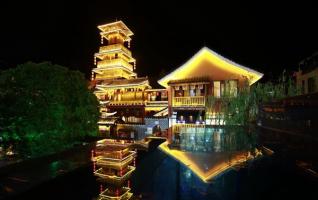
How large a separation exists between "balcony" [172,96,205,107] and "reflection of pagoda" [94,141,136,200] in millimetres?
11649

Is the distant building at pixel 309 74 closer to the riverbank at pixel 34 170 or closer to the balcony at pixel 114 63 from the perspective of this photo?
the riverbank at pixel 34 170

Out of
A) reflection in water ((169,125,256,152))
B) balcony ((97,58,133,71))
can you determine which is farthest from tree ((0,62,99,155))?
balcony ((97,58,133,71))

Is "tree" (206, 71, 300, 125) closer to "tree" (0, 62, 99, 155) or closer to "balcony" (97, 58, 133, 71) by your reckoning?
"tree" (0, 62, 99, 155)

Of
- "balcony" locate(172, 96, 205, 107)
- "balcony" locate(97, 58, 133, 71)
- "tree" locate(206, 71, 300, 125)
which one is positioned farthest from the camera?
"balcony" locate(97, 58, 133, 71)

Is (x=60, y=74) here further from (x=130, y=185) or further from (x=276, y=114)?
(x=276, y=114)

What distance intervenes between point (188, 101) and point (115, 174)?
13.1 m

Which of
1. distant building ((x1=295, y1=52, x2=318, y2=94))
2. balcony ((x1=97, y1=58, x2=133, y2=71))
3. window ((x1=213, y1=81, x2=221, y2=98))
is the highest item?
balcony ((x1=97, y1=58, x2=133, y2=71))

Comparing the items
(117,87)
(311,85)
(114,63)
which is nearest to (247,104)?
(311,85)

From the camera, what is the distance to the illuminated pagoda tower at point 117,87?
79.9ft

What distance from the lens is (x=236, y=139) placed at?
27.4 feet

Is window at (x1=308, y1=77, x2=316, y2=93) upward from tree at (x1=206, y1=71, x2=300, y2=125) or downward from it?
upward

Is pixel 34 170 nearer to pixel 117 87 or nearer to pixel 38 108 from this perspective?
pixel 38 108

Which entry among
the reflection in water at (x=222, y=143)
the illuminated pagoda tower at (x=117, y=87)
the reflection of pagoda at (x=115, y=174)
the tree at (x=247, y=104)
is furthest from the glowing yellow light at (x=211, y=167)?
the illuminated pagoda tower at (x=117, y=87)

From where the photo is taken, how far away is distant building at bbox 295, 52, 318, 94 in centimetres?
1809
